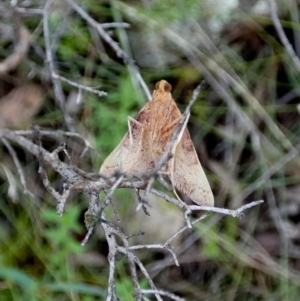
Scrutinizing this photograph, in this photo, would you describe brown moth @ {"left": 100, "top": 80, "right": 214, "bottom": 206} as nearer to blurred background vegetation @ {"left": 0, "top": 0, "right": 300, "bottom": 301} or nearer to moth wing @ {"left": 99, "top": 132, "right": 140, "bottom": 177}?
moth wing @ {"left": 99, "top": 132, "right": 140, "bottom": 177}

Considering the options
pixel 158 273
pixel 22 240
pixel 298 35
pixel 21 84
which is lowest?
pixel 158 273

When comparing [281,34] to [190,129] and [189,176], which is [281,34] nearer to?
[190,129]

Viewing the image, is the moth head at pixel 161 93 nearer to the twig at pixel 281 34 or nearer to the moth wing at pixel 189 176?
the moth wing at pixel 189 176

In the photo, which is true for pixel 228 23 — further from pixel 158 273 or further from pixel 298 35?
pixel 158 273

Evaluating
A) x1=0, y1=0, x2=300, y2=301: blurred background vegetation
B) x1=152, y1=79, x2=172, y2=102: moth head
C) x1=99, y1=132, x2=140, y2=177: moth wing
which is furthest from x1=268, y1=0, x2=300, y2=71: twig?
x1=99, y1=132, x2=140, y2=177: moth wing

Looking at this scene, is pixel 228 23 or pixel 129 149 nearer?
pixel 129 149

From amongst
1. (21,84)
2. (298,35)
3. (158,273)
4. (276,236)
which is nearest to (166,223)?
(158,273)
